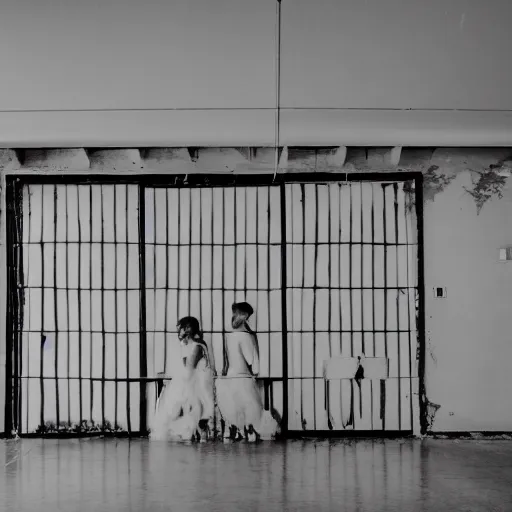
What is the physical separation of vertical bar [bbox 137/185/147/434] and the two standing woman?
0.14 m

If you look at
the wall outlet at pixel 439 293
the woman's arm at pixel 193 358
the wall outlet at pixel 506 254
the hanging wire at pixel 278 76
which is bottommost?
the woman's arm at pixel 193 358

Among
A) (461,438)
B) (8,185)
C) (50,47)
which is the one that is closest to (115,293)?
(8,185)

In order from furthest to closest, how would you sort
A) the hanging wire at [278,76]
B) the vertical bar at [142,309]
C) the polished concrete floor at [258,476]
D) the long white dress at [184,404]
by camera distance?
the vertical bar at [142,309] → the long white dress at [184,404] → the polished concrete floor at [258,476] → the hanging wire at [278,76]

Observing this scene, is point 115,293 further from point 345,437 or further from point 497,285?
point 497,285

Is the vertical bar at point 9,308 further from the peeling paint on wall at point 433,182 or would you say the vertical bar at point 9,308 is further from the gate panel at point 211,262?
the peeling paint on wall at point 433,182

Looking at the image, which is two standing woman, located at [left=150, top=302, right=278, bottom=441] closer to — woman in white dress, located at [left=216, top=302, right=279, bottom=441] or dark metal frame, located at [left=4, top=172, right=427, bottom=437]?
woman in white dress, located at [left=216, top=302, right=279, bottom=441]

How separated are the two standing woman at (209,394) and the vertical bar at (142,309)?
14cm

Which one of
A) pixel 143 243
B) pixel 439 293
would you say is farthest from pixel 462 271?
pixel 143 243

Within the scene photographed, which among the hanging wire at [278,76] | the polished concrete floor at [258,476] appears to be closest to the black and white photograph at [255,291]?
the polished concrete floor at [258,476]

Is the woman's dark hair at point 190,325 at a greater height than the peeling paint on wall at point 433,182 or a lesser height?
lesser

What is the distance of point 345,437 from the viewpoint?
269 inches

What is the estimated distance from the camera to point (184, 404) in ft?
22.2

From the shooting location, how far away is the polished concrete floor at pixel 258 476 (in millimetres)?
4770

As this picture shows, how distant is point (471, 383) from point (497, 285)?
0.97 metres
